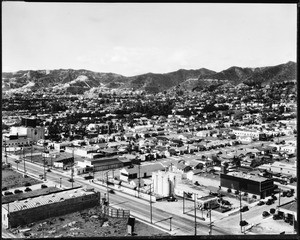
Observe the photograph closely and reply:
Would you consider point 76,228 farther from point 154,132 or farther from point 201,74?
point 201,74

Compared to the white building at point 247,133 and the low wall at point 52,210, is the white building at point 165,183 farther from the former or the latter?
the white building at point 247,133

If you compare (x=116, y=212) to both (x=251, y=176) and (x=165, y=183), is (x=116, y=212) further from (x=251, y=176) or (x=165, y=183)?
(x=251, y=176)

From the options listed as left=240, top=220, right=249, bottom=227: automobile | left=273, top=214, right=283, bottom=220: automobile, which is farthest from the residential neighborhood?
left=240, top=220, right=249, bottom=227: automobile

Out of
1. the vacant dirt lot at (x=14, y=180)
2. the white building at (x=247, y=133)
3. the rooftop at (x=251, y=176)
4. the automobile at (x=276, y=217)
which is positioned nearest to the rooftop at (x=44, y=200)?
the vacant dirt lot at (x=14, y=180)

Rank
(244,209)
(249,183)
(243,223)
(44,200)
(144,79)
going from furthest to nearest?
(144,79), (249,183), (244,209), (44,200), (243,223)

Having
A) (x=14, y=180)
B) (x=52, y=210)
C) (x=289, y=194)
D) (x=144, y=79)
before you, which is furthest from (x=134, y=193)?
(x=144, y=79)

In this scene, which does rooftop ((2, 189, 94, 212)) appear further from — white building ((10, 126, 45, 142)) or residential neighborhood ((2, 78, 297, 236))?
white building ((10, 126, 45, 142))
